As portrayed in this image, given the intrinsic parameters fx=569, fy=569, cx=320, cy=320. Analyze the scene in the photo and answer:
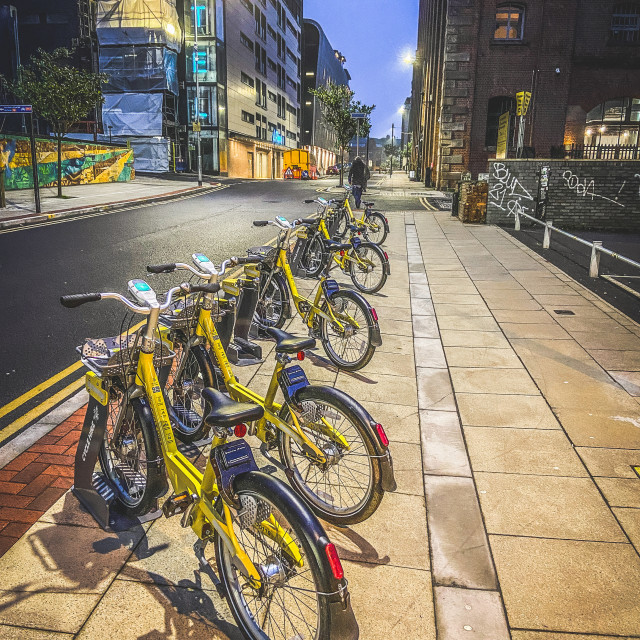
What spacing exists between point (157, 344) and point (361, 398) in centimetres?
214

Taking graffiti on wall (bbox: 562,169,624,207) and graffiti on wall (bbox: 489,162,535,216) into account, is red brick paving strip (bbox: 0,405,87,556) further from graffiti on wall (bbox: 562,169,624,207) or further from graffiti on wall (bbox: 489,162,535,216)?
graffiti on wall (bbox: 562,169,624,207)

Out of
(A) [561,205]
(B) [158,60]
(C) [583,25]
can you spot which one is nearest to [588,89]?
(C) [583,25]

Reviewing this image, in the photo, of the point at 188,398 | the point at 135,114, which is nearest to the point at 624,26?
the point at 188,398

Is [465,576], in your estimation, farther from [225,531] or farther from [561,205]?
[561,205]

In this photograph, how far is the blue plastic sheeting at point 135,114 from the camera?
46312mm

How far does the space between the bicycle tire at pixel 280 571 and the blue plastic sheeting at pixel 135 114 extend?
4848cm

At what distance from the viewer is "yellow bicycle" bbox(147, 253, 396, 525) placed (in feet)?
10.0

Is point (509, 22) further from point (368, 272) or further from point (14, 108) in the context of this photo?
point (368, 272)

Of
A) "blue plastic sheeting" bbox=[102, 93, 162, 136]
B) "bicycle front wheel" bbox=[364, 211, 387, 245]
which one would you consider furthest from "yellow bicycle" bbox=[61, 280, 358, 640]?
"blue plastic sheeting" bbox=[102, 93, 162, 136]

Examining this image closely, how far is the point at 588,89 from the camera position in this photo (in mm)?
27406

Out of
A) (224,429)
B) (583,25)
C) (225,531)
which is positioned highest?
(583,25)

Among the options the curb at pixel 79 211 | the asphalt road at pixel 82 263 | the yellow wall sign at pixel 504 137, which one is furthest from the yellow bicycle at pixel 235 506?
the yellow wall sign at pixel 504 137

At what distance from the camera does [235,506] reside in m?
2.33

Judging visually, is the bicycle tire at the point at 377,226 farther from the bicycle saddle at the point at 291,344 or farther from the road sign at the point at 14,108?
the bicycle saddle at the point at 291,344
